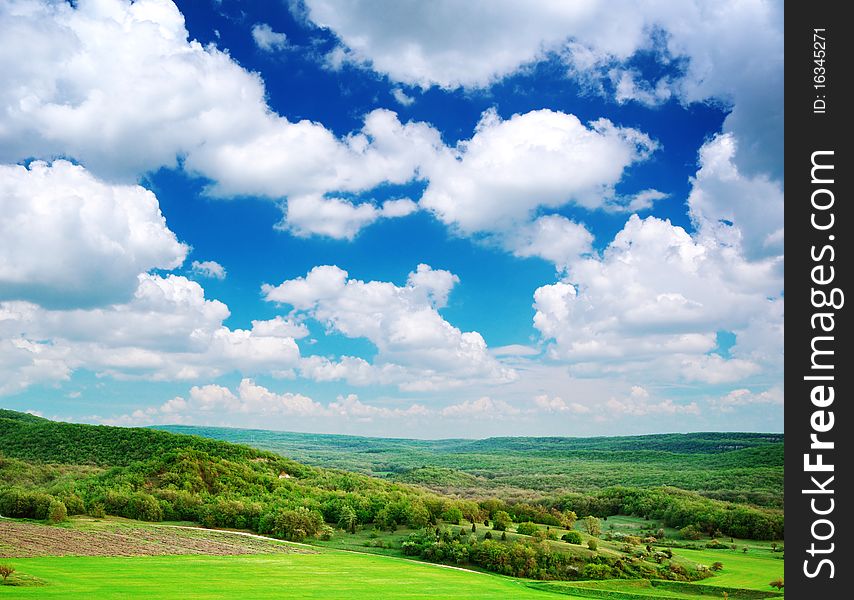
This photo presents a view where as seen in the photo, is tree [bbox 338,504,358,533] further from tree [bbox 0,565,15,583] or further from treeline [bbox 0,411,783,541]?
tree [bbox 0,565,15,583]

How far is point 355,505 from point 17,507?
48.2 meters

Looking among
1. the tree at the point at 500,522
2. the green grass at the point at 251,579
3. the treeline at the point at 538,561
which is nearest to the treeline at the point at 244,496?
the tree at the point at 500,522

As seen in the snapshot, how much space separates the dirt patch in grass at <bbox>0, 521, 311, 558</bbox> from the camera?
58438 millimetres

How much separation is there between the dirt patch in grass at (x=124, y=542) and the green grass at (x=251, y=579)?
9.94 ft

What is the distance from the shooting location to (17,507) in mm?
85938

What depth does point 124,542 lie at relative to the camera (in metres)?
68.1

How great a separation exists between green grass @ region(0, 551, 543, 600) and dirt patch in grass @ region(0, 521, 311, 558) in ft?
9.94

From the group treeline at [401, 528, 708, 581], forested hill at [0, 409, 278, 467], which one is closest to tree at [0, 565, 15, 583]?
treeline at [401, 528, 708, 581]

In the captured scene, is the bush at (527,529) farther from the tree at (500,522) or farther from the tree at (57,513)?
the tree at (57,513)

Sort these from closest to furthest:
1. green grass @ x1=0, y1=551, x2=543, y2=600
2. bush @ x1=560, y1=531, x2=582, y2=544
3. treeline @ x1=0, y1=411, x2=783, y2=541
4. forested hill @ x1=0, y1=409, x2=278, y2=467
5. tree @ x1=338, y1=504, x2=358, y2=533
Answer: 1. green grass @ x1=0, y1=551, x2=543, y2=600
2. bush @ x1=560, y1=531, x2=582, y2=544
3. treeline @ x1=0, y1=411, x2=783, y2=541
4. tree @ x1=338, y1=504, x2=358, y2=533
5. forested hill @ x1=0, y1=409, x2=278, y2=467

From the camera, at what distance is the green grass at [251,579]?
4450 cm
